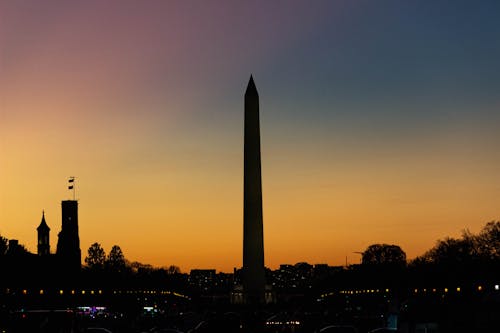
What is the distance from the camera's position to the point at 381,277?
154m

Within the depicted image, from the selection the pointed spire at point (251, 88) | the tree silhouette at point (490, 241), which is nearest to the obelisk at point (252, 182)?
the pointed spire at point (251, 88)

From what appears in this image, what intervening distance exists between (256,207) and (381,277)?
6626 centimetres

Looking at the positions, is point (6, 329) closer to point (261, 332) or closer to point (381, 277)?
point (261, 332)

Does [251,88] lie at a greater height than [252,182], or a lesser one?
greater

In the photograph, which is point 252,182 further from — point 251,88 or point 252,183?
point 251,88

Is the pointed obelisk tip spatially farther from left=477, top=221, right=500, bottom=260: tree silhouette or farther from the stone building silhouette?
left=477, top=221, right=500, bottom=260: tree silhouette

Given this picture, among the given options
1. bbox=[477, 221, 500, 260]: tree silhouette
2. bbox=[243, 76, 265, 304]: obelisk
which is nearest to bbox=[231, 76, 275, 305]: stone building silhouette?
bbox=[243, 76, 265, 304]: obelisk

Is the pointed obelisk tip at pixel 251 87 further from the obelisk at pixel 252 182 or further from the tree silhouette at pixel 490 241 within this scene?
the tree silhouette at pixel 490 241

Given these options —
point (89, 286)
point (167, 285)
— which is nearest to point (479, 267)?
point (89, 286)

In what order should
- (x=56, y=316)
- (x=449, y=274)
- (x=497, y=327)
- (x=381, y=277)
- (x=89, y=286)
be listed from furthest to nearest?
(x=381, y=277)
(x=89, y=286)
(x=449, y=274)
(x=56, y=316)
(x=497, y=327)

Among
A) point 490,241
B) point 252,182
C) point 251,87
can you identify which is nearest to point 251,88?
point 251,87

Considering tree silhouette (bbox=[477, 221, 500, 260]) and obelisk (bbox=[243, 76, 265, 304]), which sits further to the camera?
tree silhouette (bbox=[477, 221, 500, 260])

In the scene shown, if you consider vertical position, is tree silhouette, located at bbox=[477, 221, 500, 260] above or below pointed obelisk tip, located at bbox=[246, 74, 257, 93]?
below

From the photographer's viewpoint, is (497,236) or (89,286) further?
(497,236)
